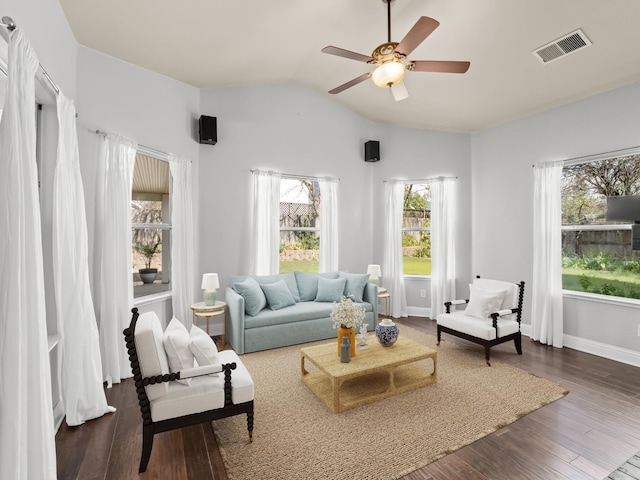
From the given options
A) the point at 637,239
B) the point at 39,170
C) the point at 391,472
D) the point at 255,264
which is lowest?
the point at 391,472

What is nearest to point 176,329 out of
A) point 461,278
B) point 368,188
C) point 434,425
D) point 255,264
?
point 434,425

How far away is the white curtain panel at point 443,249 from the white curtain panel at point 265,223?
2739mm

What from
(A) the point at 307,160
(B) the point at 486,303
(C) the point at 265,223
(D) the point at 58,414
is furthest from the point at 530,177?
(D) the point at 58,414

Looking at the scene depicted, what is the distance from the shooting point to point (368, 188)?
5.88 meters

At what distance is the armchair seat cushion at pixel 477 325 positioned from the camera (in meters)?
3.66

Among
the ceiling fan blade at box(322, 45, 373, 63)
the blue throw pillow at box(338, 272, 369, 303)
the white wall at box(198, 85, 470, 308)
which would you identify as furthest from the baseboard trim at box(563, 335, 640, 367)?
the ceiling fan blade at box(322, 45, 373, 63)

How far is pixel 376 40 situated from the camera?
3619mm

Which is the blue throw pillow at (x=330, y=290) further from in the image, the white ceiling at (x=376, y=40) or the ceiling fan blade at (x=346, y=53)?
the ceiling fan blade at (x=346, y=53)

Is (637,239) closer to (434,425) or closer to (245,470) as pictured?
(434,425)

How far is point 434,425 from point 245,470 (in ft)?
4.66

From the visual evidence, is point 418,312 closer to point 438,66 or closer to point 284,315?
point 284,315

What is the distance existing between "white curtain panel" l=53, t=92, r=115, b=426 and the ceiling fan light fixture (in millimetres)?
2496

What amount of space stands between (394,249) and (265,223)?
2353 mm

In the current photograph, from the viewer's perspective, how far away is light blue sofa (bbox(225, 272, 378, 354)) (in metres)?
3.98
